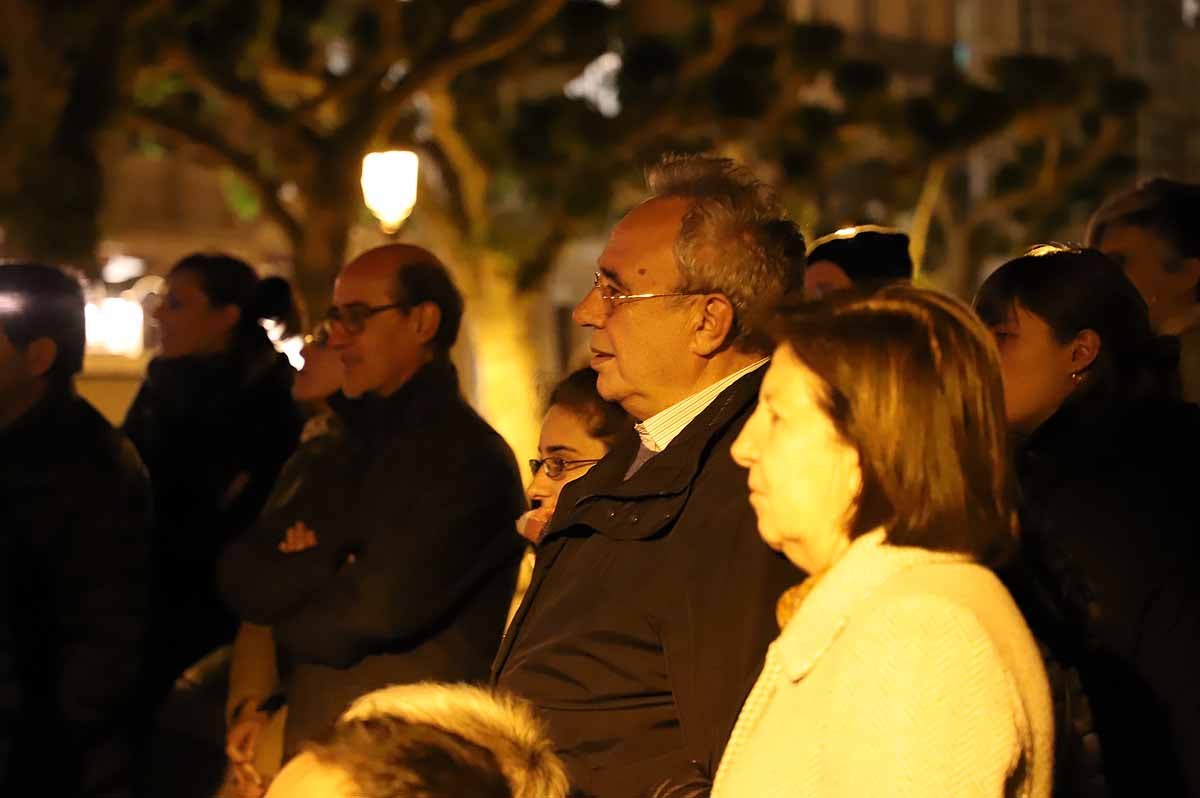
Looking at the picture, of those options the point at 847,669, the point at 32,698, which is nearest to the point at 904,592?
the point at 847,669

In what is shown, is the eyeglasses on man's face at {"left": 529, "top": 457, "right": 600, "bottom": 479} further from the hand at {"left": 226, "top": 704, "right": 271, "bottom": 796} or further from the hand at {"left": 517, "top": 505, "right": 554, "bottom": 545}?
the hand at {"left": 226, "top": 704, "right": 271, "bottom": 796}

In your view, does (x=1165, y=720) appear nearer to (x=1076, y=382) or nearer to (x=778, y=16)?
(x=1076, y=382)

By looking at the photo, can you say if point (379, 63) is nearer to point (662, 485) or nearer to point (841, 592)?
point (662, 485)

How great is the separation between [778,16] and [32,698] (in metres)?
19.7

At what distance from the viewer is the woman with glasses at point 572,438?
14.3ft

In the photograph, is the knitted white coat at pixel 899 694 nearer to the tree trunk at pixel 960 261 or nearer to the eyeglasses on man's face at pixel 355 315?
the eyeglasses on man's face at pixel 355 315

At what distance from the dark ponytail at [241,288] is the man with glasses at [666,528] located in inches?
105

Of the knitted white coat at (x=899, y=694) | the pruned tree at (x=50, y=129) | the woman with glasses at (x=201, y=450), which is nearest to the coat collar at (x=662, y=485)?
the knitted white coat at (x=899, y=694)

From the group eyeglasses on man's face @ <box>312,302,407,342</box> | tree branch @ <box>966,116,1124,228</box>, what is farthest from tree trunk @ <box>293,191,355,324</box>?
tree branch @ <box>966,116,1124,228</box>

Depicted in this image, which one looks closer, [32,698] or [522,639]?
[522,639]

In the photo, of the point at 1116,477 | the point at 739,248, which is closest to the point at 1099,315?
the point at 1116,477

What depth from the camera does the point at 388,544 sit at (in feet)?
15.3

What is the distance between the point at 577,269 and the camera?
43438 mm

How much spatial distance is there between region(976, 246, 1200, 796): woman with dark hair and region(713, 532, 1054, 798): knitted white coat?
0.87 meters
